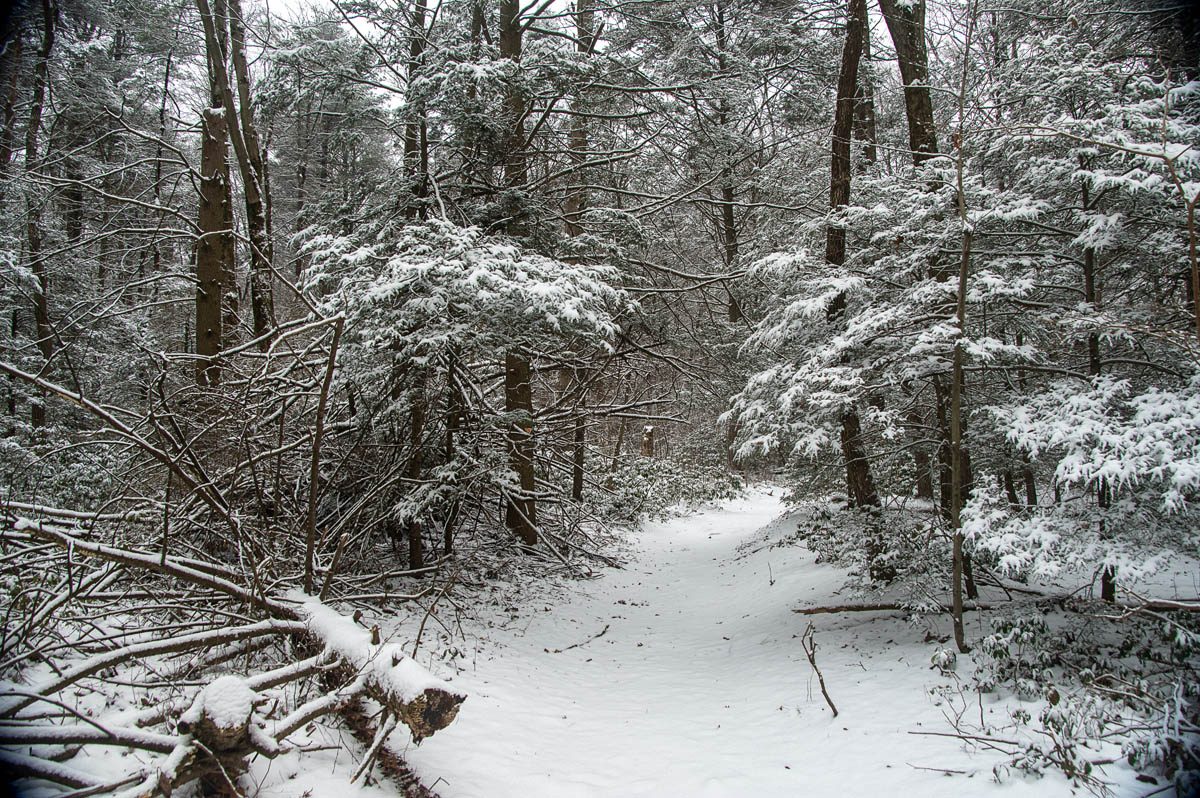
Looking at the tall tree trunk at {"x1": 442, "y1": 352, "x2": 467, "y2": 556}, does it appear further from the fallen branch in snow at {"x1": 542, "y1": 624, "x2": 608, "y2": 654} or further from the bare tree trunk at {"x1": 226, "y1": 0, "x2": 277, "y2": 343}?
the bare tree trunk at {"x1": 226, "y1": 0, "x2": 277, "y2": 343}

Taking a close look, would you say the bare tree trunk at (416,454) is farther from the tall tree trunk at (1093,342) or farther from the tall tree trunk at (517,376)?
the tall tree trunk at (1093,342)

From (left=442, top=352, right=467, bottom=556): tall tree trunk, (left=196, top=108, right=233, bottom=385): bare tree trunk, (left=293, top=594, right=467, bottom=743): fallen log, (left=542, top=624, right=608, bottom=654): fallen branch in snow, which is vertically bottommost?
(left=542, top=624, right=608, bottom=654): fallen branch in snow

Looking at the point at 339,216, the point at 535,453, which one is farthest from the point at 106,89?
the point at 535,453

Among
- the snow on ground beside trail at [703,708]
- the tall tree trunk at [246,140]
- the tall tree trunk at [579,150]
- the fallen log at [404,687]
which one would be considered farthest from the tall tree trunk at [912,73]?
the tall tree trunk at [246,140]

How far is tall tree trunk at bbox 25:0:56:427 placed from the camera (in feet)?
32.6

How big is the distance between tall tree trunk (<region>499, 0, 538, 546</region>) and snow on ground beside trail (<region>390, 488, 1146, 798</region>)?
1.50 m

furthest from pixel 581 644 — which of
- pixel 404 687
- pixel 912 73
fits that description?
pixel 912 73

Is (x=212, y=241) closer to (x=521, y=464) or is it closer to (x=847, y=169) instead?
(x=521, y=464)

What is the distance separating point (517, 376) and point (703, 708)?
592 centimetres

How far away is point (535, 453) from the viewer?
11359 mm

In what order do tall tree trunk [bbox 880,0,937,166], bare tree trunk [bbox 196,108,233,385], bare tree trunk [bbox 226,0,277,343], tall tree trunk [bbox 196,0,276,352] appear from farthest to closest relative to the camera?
bare tree trunk [bbox 226,0,277,343] → tall tree trunk [bbox 196,0,276,352] → bare tree trunk [bbox 196,108,233,385] → tall tree trunk [bbox 880,0,937,166]

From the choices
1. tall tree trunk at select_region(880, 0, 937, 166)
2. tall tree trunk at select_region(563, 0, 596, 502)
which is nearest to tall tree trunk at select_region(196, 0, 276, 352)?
tall tree trunk at select_region(563, 0, 596, 502)

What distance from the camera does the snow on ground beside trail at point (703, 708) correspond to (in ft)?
13.2

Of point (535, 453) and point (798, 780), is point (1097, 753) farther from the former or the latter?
point (535, 453)
